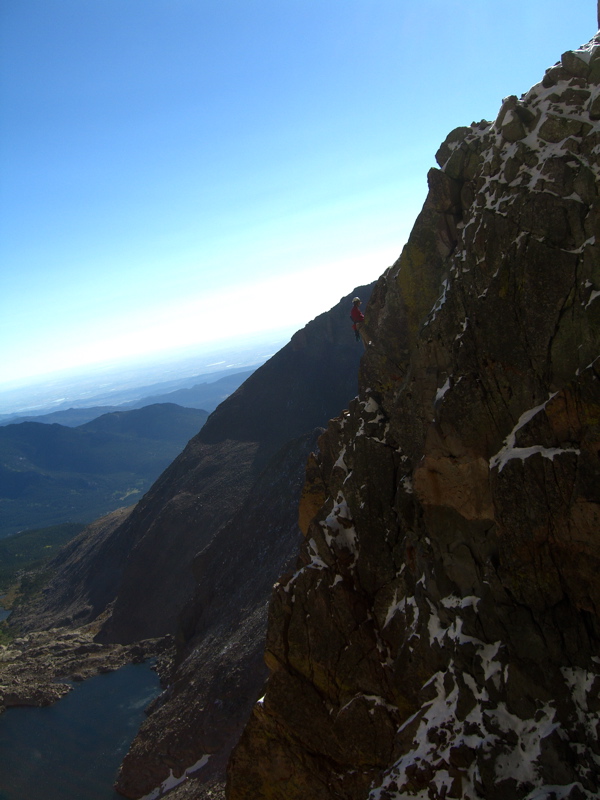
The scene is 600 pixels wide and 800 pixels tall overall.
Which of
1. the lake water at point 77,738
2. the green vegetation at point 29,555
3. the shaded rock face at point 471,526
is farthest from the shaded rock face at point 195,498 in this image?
the shaded rock face at point 471,526

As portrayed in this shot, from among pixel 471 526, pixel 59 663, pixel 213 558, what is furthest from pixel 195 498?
pixel 471 526

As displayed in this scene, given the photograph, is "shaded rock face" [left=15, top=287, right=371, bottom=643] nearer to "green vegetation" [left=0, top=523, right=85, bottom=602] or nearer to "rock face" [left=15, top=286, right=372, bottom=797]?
"rock face" [left=15, top=286, right=372, bottom=797]

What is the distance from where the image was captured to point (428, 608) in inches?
747

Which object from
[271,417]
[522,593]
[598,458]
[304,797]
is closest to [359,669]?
[304,797]

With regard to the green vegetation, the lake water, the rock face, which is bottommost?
the green vegetation

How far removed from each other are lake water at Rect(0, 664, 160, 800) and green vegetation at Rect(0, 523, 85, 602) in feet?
166

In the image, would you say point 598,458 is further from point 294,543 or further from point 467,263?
point 294,543

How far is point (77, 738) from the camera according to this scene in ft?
167

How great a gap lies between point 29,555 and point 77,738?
9345 centimetres

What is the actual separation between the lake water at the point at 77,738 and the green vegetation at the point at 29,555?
50.5m

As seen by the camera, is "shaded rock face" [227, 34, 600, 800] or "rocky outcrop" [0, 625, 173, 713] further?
"rocky outcrop" [0, 625, 173, 713]

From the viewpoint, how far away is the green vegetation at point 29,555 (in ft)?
357

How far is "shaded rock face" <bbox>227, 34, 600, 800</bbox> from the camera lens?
15.5 m

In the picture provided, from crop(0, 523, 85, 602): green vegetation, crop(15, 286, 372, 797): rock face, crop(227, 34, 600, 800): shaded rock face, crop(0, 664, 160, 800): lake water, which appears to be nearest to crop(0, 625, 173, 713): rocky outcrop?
crop(0, 664, 160, 800): lake water
